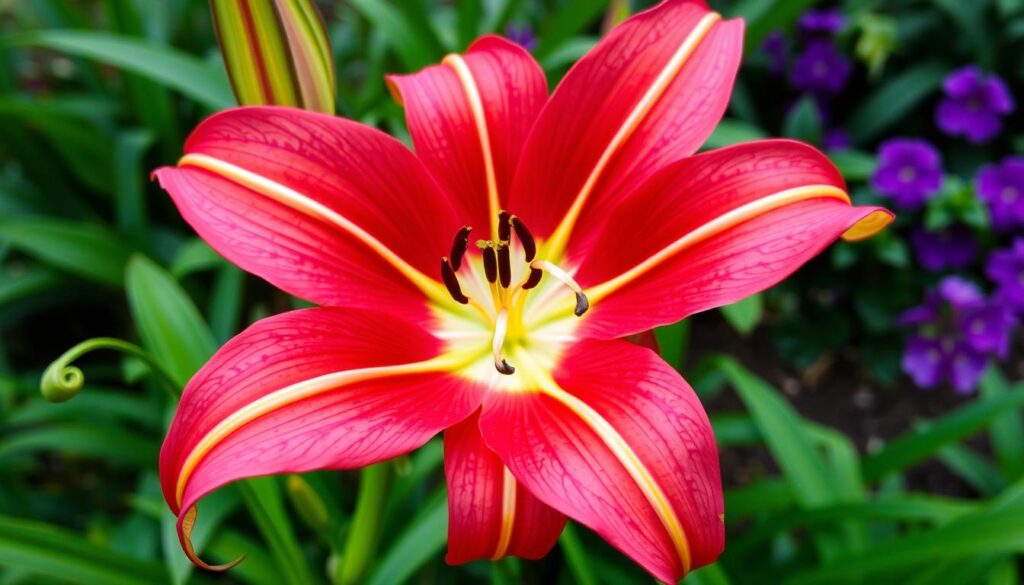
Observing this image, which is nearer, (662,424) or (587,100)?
(662,424)

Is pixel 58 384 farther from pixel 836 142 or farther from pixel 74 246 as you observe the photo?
pixel 836 142

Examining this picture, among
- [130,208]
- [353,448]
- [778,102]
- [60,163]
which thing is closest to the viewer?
[353,448]

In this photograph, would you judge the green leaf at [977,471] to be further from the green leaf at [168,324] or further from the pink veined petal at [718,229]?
the green leaf at [168,324]

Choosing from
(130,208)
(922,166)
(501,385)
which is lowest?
(922,166)

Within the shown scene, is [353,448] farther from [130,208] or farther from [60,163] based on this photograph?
[60,163]

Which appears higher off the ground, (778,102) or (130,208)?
(130,208)

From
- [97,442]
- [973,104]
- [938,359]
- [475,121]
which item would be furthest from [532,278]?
[973,104]

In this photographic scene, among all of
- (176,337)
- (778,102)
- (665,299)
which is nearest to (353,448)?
(665,299)
